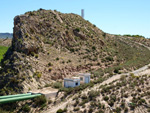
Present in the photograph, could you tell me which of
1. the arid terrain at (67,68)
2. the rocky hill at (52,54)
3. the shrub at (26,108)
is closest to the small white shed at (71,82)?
the arid terrain at (67,68)

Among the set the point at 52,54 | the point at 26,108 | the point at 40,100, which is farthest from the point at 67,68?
the point at 26,108

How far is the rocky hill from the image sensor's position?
29531 mm

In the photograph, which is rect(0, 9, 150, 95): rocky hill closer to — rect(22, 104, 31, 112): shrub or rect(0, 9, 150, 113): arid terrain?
rect(0, 9, 150, 113): arid terrain

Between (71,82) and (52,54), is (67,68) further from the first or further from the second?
(71,82)

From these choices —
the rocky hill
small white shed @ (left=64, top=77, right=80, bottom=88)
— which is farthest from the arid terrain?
small white shed @ (left=64, top=77, right=80, bottom=88)

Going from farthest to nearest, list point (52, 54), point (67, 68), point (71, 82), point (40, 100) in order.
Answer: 1. point (52, 54)
2. point (67, 68)
3. point (71, 82)
4. point (40, 100)

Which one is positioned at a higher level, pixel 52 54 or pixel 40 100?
pixel 52 54

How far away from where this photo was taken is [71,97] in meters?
25.7

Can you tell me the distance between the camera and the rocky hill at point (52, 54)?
29531 mm

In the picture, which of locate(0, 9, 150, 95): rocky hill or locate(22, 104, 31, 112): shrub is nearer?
locate(22, 104, 31, 112): shrub

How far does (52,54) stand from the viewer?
1436 inches

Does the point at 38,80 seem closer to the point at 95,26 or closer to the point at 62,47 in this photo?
the point at 62,47

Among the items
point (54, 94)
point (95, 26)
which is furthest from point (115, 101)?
point (95, 26)

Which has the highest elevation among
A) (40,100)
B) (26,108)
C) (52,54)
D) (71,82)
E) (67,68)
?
(52,54)
